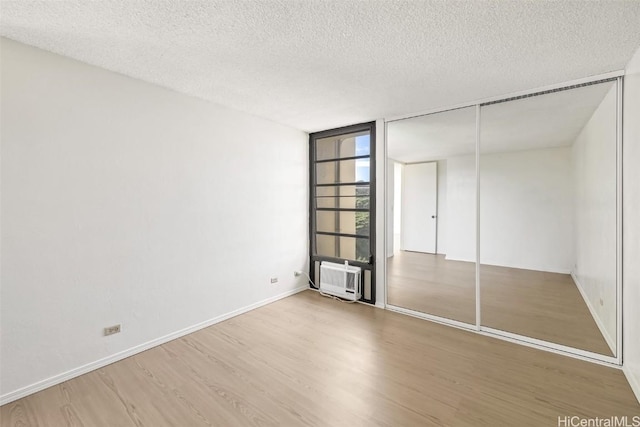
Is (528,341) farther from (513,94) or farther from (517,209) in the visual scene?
(517,209)

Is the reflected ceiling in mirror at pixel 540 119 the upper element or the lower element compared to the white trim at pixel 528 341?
upper

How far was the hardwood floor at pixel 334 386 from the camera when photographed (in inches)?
71.9

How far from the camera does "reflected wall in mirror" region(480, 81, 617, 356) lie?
108 inches

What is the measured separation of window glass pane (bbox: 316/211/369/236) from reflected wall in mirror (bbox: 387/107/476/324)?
0.35m

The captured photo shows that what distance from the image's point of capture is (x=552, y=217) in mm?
4773

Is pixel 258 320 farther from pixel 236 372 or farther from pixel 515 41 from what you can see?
Answer: pixel 515 41

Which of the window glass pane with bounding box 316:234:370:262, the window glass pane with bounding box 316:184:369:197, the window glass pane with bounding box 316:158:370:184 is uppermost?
the window glass pane with bounding box 316:158:370:184

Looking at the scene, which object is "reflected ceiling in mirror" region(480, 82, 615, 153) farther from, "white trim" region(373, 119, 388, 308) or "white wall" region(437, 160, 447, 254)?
"white trim" region(373, 119, 388, 308)

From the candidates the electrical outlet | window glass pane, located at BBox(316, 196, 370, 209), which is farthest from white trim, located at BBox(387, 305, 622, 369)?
the electrical outlet

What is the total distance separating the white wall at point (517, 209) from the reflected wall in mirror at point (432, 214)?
0.03m

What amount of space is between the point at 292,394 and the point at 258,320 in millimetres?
1388

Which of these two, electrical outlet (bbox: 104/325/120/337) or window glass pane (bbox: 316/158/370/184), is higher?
window glass pane (bbox: 316/158/370/184)

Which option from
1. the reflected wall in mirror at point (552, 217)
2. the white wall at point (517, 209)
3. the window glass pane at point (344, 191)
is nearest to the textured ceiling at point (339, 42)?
the reflected wall in mirror at point (552, 217)

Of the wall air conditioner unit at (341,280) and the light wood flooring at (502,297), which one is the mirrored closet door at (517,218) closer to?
the light wood flooring at (502,297)
